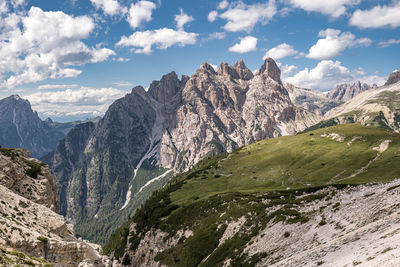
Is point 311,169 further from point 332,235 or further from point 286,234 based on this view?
point 332,235

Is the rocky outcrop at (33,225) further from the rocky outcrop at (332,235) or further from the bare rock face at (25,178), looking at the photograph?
the rocky outcrop at (332,235)

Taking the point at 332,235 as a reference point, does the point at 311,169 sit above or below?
below

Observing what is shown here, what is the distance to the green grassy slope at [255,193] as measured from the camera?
71.6 metres

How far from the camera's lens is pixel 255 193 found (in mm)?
117312

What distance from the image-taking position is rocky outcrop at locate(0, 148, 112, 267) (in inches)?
1502

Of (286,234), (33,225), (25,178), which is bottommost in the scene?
(286,234)

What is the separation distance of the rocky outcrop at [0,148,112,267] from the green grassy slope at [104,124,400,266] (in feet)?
104

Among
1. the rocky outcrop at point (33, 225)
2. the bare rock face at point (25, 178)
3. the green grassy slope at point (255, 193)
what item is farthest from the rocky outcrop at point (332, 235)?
the bare rock face at point (25, 178)

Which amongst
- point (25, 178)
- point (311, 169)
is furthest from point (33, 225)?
point (311, 169)

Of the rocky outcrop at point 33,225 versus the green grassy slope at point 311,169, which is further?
the green grassy slope at point 311,169

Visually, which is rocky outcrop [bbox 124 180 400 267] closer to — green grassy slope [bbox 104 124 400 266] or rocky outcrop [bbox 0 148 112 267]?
green grassy slope [bbox 104 124 400 266]

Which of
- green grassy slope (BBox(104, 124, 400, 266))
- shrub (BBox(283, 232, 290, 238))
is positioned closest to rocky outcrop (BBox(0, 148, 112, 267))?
green grassy slope (BBox(104, 124, 400, 266))

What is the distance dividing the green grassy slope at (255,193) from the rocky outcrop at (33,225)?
3166cm

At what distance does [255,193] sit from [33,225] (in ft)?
294
